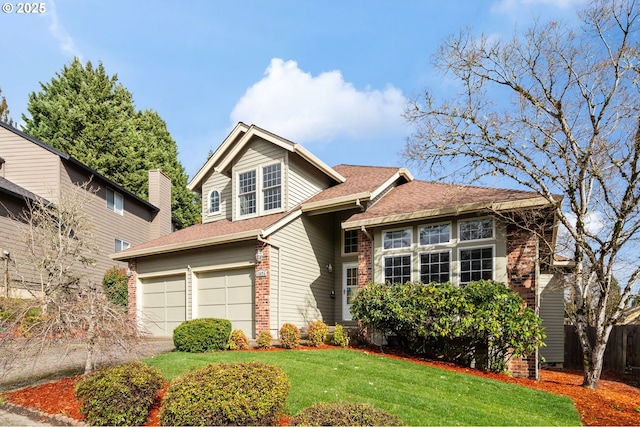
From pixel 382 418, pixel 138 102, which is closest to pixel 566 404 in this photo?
pixel 382 418

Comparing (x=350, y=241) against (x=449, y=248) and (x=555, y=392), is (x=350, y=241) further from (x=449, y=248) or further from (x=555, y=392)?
(x=555, y=392)

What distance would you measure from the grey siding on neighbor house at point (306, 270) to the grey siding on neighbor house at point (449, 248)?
2758 mm

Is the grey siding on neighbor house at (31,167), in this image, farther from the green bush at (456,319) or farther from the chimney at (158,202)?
the green bush at (456,319)

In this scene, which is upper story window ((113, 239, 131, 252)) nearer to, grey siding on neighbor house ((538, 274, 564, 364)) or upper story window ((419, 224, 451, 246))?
upper story window ((419, 224, 451, 246))

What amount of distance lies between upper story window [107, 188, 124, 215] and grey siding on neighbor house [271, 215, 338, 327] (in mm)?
13550

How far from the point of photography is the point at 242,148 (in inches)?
594

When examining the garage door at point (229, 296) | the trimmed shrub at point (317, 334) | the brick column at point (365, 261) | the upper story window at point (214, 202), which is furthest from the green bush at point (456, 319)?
the upper story window at point (214, 202)

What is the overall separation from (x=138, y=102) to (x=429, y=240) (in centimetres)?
3312

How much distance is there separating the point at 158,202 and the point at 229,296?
1578 cm

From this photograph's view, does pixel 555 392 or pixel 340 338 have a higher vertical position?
pixel 340 338

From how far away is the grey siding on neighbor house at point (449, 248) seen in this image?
9938 millimetres

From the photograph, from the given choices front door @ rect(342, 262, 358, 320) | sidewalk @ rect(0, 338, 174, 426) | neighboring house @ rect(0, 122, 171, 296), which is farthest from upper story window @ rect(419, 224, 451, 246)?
neighboring house @ rect(0, 122, 171, 296)

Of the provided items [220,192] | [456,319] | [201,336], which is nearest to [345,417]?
[456,319]

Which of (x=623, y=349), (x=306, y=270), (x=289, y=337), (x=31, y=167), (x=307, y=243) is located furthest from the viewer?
(x=31, y=167)
